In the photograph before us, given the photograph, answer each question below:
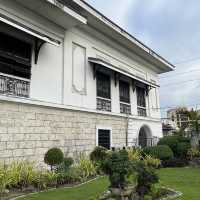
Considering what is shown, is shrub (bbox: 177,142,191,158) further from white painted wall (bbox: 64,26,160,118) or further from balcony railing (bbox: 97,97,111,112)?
balcony railing (bbox: 97,97,111,112)

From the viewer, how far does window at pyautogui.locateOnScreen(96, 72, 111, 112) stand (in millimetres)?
15133

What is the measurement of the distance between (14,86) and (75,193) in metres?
4.49

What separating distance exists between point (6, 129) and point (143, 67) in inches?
496

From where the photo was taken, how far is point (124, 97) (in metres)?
17.7

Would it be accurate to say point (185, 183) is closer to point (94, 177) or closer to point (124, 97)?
point (94, 177)

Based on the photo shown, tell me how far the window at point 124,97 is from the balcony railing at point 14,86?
722 cm

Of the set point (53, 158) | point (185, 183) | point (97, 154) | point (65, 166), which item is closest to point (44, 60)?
point (53, 158)


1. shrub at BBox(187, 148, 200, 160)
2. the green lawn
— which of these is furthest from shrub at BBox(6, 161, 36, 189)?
shrub at BBox(187, 148, 200, 160)

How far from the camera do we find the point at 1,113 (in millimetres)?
9695

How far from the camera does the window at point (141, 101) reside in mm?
19366

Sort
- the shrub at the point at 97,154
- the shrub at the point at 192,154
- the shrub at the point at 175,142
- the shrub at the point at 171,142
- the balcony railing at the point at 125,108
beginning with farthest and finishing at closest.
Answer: the balcony railing at the point at 125,108 → the shrub at the point at 171,142 → the shrub at the point at 175,142 → the shrub at the point at 192,154 → the shrub at the point at 97,154

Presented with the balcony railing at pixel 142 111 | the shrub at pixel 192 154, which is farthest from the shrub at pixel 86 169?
the balcony railing at pixel 142 111

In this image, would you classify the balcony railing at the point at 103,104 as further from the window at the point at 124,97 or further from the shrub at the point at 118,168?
the shrub at the point at 118,168

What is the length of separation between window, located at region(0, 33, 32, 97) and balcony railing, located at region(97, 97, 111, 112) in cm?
472
